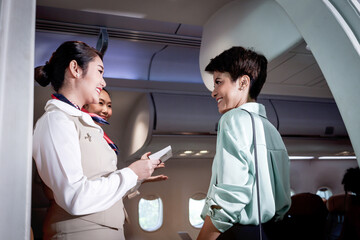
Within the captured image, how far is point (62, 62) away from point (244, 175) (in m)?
0.95

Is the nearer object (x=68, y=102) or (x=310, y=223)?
(x=68, y=102)

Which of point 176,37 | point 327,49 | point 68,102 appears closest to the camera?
point 327,49

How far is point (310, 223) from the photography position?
192 cm

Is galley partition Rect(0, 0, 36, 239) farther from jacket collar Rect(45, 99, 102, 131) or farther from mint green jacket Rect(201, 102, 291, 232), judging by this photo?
mint green jacket Rect(201, 102, 291, 232)

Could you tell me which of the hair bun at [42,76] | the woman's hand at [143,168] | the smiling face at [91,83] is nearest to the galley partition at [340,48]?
the woman's hand at [143,168]

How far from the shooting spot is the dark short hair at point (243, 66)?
170 centimetres

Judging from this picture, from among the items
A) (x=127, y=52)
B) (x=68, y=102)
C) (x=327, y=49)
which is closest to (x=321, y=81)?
(x=327, y=49)

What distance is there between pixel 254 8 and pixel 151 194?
6035 mm

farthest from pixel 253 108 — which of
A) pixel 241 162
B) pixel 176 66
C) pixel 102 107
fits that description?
pixel 176 66

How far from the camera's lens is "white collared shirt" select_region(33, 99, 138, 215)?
125cm

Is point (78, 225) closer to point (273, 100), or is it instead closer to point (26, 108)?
point (26, 108)

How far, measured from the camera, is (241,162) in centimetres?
137

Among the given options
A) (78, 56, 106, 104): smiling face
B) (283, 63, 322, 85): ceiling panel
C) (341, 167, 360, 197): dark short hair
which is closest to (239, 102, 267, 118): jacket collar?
(283, 63, 322, 85): ceiling panel

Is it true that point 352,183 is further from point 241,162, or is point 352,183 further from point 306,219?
point 241,162
